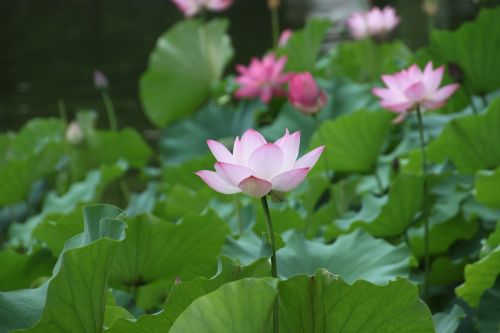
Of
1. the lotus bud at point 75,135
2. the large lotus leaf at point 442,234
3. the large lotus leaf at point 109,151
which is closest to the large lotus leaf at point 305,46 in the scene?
the large lotus leaf at point 109,151

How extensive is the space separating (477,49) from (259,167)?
960 millimetres

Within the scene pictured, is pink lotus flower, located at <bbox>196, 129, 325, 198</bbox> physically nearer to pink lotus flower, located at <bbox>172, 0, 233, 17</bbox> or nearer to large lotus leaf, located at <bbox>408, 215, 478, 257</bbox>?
large lotus leaf, located at <bbox>408, 215, 478, 257</bbox>

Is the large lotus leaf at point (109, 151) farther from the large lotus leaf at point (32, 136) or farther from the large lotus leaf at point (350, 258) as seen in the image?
the large lotus leaf at point (350, 258)

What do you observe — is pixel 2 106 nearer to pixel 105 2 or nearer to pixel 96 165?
pixel 96 165

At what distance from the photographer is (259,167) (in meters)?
0.79

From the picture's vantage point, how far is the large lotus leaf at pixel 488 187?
4.09 ft

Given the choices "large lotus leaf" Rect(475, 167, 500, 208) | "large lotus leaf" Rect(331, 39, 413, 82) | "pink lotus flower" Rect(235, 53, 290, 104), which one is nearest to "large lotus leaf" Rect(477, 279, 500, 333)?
"large lotus leaf" Rect(475, 167, 500, 208)

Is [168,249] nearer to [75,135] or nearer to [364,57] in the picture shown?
[75,135]

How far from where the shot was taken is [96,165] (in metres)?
→ 2.34

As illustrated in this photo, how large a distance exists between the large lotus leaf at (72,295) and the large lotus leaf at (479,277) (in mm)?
402

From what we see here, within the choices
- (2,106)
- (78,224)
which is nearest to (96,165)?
(78,224)

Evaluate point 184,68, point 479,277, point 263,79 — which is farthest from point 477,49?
point 184,68

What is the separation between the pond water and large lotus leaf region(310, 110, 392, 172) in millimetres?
1857

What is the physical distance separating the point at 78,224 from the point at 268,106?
3.61ft
